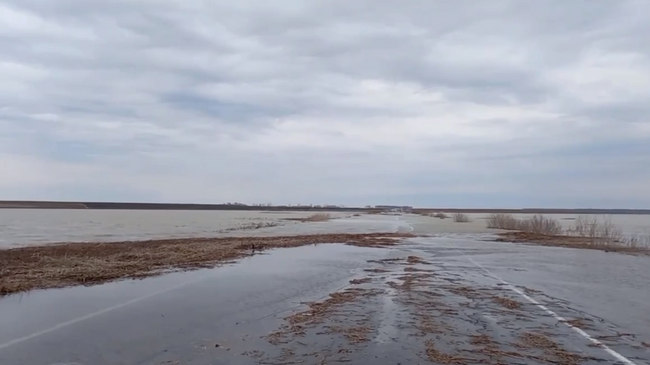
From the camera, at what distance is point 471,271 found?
18766mm

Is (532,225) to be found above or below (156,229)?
above

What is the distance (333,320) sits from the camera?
31.7 ft

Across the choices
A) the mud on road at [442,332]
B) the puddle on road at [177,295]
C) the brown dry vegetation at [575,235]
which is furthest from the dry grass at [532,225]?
the mud on road at [442,332]

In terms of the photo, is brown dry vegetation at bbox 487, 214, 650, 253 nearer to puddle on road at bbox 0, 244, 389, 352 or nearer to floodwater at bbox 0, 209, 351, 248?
puddle on road at bbox 0, 244, 389, 352

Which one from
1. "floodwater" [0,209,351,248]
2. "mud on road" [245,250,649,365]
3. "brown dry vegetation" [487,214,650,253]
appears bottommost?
"floodwater" [0,209,351,248]

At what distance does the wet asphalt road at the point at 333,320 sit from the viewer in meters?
7.23

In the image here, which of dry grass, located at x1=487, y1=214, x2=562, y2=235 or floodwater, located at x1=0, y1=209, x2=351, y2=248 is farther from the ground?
dry grass, located at x1=487, y1=214, x2=562, y2=235

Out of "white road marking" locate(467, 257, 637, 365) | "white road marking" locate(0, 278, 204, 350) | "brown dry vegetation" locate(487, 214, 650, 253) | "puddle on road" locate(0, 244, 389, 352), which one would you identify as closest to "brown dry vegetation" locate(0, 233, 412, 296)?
"puddle on road" locate(0, 244, 389, 352)

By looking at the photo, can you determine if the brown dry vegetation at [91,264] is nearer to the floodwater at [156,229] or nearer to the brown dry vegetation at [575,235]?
the floodwater at [156,229]

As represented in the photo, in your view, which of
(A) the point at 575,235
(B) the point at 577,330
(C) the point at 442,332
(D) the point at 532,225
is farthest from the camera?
(D) the point at 532,225

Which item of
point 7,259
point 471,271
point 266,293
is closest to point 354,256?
point 471,271

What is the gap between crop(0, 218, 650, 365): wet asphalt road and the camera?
723 centimetres

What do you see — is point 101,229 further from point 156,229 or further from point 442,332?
point 442,332

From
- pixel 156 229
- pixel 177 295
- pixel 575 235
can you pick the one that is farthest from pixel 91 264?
pixel 575 235
